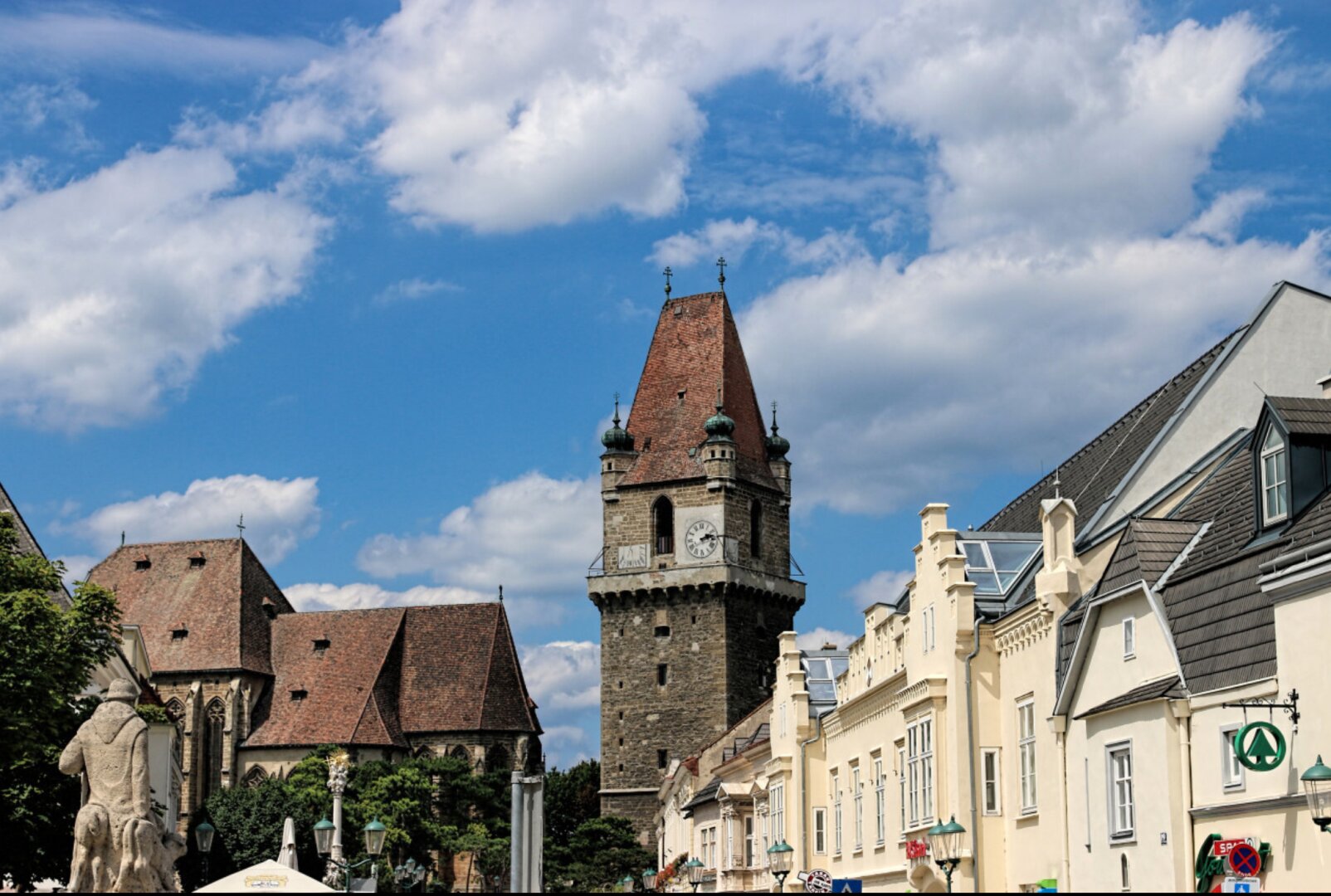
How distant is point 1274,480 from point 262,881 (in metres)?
12.0

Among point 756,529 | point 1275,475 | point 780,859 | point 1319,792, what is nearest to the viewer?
point 1319,792

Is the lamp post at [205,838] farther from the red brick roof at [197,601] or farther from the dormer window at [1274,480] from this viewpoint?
the red brick roof at [197,601]

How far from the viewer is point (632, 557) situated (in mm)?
85375

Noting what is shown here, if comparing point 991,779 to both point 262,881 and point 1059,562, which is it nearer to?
point 1059,562

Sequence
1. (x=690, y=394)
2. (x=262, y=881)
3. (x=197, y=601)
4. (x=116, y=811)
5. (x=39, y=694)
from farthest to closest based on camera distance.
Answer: (x=197, y=601) → (x=690, y=394) → (x=39, y=694) → (x=262, y=881) → (x=116, y=811)

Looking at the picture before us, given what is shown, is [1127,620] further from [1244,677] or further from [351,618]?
[351,618]

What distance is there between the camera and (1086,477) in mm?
33125

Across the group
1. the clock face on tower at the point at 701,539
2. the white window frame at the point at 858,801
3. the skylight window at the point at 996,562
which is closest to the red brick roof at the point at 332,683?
the clock face on tower at the point at 701,539

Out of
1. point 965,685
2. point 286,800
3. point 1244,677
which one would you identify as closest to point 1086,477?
point 965,685

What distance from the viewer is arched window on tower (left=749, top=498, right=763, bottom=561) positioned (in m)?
Result: 86.8

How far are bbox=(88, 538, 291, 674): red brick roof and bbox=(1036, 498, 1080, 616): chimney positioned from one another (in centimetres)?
7348

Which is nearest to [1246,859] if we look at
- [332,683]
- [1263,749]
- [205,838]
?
[1263,749]

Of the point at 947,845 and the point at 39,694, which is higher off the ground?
the point at 39,694

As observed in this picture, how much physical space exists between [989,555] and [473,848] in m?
56.1
